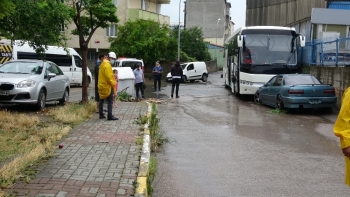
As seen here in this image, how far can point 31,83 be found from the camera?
43.9 ft

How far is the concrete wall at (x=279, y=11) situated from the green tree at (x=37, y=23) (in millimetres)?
19228

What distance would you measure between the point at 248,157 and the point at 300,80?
8.53 meters

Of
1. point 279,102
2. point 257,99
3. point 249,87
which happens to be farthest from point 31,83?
point 249,87

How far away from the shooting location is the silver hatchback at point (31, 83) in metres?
13.0

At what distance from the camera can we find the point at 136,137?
30.0 feet

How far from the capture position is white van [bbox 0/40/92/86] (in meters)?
25.0

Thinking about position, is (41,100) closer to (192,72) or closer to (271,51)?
(271,51)

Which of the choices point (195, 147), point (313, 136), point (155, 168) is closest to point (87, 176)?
point (155, 168)

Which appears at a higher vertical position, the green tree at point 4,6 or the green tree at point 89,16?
the green tree at point 89,16

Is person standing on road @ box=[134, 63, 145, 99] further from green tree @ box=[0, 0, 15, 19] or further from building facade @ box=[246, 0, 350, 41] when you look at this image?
green tree @ box=[0, 0, 15, 19]

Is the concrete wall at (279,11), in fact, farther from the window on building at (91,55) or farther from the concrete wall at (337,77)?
the window on building at (91,55)

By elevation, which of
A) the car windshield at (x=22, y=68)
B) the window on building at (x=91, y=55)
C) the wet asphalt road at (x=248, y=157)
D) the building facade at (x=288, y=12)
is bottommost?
the wet asphalt road at (x=248, y=157)

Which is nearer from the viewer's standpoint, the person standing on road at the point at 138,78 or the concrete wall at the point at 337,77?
the concrete wall at the point at 337,77

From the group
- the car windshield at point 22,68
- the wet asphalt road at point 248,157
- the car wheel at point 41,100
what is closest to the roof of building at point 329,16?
the wet asphalt road at point 248,157
